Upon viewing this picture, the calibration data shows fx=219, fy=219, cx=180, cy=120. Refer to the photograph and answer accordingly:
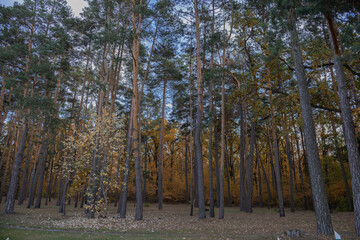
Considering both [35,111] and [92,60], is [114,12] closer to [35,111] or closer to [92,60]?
[92,60]

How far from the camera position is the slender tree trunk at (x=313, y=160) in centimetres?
605

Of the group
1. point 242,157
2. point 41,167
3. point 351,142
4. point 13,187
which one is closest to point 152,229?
point 351,142

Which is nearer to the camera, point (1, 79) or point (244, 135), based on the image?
point (1, 79)

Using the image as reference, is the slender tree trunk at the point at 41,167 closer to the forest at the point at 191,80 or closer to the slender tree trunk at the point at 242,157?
the forest at the point at 191,80

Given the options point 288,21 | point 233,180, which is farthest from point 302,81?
point 233,180

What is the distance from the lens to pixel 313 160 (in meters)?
6.50

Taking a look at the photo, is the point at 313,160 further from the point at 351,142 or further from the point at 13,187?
the point at 13,187

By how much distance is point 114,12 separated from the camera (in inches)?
589

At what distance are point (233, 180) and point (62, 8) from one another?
82.3 ft

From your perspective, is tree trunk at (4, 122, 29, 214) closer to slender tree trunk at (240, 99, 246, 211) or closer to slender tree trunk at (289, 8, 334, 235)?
slender tree trunk at (289, 8, 334, 235)

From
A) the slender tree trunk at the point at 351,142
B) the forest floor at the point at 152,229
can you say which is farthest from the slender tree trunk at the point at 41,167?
the slender tree trunk at the point at 351,142

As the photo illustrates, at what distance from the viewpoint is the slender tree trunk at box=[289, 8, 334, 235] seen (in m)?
6.05

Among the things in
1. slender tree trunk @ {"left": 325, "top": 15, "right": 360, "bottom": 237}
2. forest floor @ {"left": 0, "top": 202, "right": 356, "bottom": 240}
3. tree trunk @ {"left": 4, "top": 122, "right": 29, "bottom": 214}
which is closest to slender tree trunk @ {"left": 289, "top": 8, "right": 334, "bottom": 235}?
forest floor @ {"left": 0, "top": 202, "right": 356, "bottom": 240}

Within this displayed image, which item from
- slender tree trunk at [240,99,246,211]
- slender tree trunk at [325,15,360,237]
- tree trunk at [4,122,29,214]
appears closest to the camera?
slender tree trunk at [325,15,360,237]
